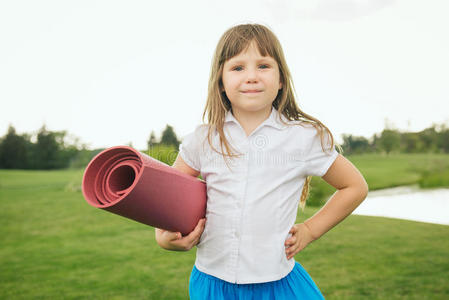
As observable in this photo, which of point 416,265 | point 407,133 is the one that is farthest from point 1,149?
point 416,265

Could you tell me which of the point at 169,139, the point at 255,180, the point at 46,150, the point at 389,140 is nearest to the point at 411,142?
the point at 389,140

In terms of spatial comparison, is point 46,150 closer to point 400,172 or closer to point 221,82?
point 400,172

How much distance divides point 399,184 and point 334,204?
42.1ft

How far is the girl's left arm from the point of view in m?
1.61

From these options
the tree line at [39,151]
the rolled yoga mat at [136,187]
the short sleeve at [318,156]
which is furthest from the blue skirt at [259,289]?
the tree line at [39,151]

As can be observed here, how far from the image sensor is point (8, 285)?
4.62 metres

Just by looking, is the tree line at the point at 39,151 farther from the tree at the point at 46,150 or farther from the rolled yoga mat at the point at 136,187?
the rolled yoga mat at the point at 136,187

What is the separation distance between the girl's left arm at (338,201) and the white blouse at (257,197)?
5 cm

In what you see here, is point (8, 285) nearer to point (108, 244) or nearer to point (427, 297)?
point (108, 244)

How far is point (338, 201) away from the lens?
164 cm

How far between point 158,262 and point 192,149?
12.9 ft

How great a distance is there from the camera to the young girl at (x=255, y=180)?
59.9 inches

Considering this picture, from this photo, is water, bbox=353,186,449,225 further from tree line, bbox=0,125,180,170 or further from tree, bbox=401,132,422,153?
tree line, bbox=0,125,180,170

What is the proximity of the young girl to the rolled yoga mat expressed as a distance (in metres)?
0.17
